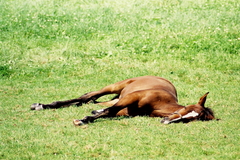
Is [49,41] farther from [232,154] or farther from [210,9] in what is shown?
[232,154]

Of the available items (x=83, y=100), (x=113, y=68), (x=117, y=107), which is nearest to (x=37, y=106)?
(x=83, y=100)

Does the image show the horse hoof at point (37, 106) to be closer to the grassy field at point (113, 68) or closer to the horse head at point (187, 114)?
the grassy field at point (113, 68)

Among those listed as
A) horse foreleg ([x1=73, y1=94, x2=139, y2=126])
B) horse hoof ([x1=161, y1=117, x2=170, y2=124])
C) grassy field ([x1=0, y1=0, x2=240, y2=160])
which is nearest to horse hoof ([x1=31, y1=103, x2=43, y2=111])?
grassy field ([x1=0, y1=0, x2=240, y2=160])

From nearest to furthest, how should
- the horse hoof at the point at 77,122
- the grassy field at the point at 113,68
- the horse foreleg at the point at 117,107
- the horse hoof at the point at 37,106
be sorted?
1. the grassy field at the point at 113,68
2. the horse hoof at the point at 77,122
3. the horse foreleg at the point at 117,107
4. the horse hoof at the point at 37,106

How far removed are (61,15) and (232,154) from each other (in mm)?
13382

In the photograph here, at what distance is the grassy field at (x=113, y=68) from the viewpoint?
563 centimetres

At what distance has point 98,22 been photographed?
16.4 metres

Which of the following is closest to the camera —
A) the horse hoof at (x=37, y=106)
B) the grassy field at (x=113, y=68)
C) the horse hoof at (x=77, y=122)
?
the grassy field at (x=113, y=68)

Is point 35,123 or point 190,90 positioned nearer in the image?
point 35,123

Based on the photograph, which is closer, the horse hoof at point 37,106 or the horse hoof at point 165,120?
the horse hoof at point 165,120

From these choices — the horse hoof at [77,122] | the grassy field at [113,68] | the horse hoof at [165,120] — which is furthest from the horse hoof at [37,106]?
the horse hoof at [165,120]

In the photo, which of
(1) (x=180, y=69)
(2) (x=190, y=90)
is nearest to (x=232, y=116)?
(2) (x=190, y=90)

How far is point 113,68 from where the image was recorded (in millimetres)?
11766

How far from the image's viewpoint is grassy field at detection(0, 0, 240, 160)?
18.5 feet
